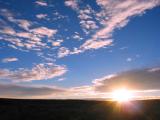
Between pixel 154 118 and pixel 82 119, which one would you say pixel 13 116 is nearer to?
pixel 82 119

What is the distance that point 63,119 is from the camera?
3522 centimetres

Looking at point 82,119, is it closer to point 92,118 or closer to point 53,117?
point 92,118

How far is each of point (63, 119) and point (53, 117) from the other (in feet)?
6.76

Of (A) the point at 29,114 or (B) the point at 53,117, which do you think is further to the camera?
(A) the point at 29,114

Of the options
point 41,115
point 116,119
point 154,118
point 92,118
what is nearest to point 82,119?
point 92,118

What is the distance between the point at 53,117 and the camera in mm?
36688

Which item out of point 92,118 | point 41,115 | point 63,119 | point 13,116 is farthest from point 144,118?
point 13,116

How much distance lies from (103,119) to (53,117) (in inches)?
268

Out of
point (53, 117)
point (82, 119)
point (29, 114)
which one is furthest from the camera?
point (29, 114)

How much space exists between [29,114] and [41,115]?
225 centimetres

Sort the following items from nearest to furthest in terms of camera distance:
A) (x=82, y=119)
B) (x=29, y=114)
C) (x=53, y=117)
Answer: (x=82, y=119)
(x=53, y=117)
(x=29, y=114)

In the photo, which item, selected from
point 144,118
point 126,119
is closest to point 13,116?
point 126,119

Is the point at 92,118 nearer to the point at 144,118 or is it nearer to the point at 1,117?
the point at 144,118

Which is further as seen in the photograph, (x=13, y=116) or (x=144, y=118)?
(x=13, y=116)
